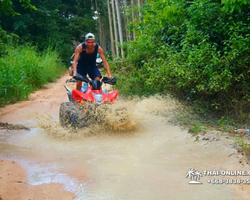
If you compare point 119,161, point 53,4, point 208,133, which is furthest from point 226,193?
point 53,4

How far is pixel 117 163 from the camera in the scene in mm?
4109

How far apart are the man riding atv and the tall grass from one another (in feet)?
9.10

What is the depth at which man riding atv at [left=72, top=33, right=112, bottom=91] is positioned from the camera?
6.02 m

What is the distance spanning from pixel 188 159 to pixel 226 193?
108 cm

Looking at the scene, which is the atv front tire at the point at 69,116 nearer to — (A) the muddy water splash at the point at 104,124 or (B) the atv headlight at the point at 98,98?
(A) the muddy water splash at the point at 104,124

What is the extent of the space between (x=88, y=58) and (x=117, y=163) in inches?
115

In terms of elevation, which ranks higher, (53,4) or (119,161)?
(53,4)

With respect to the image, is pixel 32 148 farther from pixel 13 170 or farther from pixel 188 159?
pixel 188 159

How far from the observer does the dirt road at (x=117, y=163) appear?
126 inches

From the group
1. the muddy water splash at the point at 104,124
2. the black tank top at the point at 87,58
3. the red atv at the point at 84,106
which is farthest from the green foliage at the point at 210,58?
the red atv at the point at 84,106

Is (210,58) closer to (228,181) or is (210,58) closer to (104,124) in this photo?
(104,124)

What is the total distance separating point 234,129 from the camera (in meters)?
5.29

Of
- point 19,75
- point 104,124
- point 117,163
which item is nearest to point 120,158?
point 117,163

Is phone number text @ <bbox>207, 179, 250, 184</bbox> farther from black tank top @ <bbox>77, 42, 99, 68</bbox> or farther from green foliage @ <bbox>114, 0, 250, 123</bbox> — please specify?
black tank top @ <bbox>77, 42, 99, 68</bbox>
